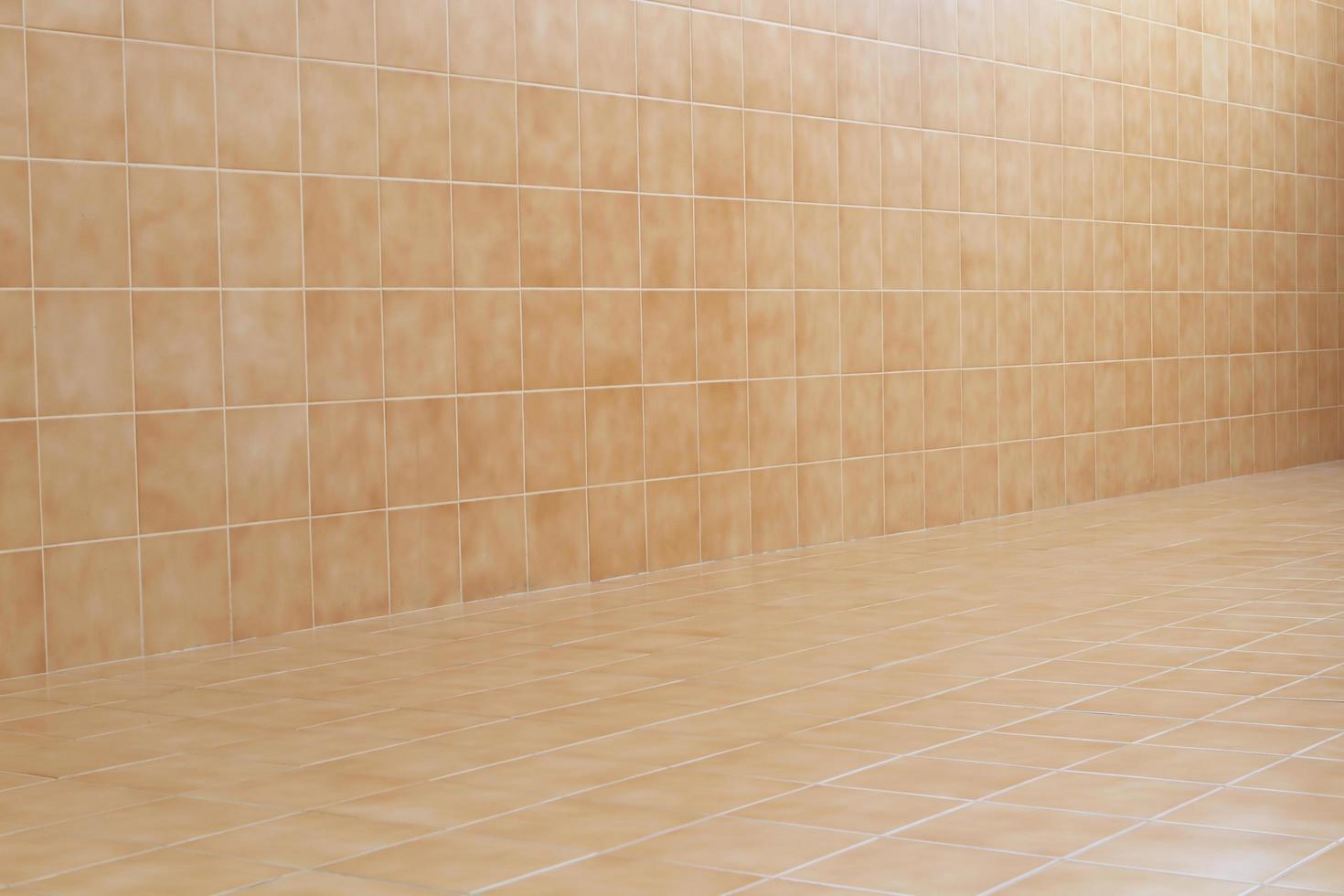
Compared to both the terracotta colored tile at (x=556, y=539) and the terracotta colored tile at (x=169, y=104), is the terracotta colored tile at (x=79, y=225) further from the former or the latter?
the terracotta colored tile at (x=556, y=539)

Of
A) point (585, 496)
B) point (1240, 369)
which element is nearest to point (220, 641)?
point (585, 496)

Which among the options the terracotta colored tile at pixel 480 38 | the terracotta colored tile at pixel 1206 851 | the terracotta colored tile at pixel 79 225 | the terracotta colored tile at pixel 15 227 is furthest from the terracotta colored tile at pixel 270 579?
the terracotta colored tile at pixel 1206 851

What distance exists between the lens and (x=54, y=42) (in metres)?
4.41

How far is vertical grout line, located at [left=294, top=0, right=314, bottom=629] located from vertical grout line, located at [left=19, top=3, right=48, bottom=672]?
2.77 feet

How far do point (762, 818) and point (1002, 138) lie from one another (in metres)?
5.63

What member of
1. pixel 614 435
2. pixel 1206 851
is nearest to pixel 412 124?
pixel 614 435

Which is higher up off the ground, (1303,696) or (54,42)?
(54,42)

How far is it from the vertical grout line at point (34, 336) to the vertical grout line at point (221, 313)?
55 centimetres

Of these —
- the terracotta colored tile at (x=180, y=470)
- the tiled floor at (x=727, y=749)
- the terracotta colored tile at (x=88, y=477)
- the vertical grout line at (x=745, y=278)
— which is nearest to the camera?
the tiled floor at (x=727, y=749)

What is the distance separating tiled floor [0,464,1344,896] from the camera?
262 cm

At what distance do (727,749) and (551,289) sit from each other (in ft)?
8.91

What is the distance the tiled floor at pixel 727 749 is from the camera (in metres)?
2.62

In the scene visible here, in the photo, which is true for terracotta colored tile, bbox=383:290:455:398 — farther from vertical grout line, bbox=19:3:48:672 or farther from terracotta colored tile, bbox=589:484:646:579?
vertical grout line, bbox=19:3:48:672

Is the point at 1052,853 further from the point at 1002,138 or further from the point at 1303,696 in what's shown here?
the point at 1002,138
